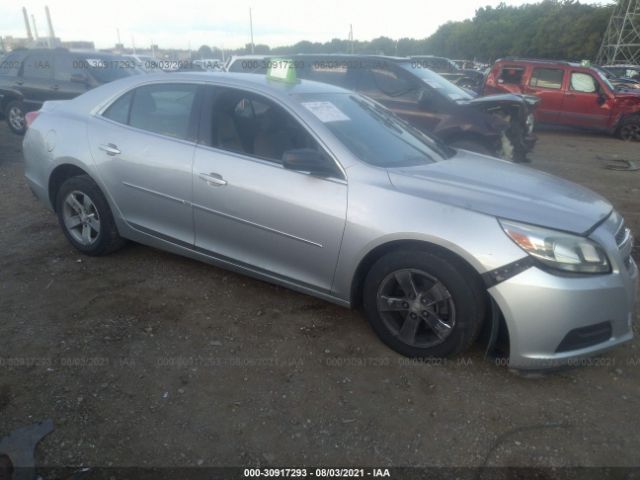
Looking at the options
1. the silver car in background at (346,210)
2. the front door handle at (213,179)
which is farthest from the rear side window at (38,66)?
the front door handle at (213,179)

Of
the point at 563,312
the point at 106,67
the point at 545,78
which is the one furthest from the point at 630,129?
the point at 106,67

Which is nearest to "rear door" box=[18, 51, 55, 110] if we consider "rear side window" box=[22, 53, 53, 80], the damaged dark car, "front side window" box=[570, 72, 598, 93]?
"rear side window" box=[22, 53, 53, 80]

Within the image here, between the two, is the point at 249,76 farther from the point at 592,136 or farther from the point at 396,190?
the point at 592,136

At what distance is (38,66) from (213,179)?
8.56 meters

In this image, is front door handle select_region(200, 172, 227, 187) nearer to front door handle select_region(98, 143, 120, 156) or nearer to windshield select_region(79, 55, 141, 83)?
front door handle select_region(98, 143, 120, 156)

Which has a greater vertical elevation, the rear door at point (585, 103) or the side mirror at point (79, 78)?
the side mirror at point (79, 78)

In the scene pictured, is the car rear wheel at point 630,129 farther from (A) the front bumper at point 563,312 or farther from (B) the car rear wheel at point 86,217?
(B) the car rear wheel at point 86,217

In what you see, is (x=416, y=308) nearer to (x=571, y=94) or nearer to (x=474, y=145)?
(x=474, y=145)

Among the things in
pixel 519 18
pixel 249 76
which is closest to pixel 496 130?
pixel 249 76

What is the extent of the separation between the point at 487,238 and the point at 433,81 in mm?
5229

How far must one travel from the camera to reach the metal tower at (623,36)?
30406mm

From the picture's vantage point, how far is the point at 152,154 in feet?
11.7

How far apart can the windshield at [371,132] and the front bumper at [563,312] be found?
116 centimetres

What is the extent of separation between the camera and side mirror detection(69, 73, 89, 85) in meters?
9.18
